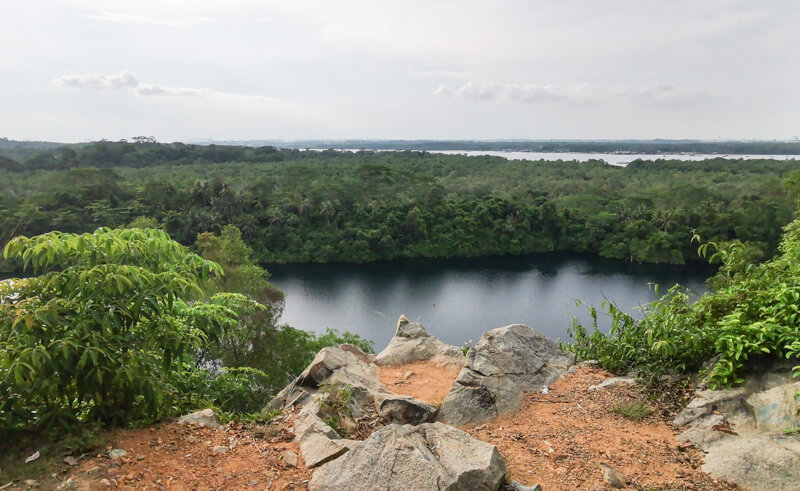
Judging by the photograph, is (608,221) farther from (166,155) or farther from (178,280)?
(166,155)

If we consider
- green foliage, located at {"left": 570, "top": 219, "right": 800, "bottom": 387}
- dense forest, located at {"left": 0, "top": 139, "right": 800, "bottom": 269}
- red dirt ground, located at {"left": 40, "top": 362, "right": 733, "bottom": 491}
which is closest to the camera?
red dirt ground, located at {"left": 40, "top": 362, "right": 733, "bottom": 491}

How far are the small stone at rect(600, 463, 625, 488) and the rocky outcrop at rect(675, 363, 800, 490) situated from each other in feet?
1.93

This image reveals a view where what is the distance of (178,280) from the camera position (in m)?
3.10

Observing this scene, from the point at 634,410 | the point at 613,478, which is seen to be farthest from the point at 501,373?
the point at 613,478

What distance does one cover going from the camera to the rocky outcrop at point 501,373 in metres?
4.63

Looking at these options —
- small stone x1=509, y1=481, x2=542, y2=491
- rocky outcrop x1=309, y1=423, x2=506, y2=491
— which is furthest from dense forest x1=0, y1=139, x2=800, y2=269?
small stone x1=509, y1=481, x2=542, y2=491

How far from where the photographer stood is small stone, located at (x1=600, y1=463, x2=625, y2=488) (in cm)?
321

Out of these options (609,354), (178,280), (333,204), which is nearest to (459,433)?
(178,280)

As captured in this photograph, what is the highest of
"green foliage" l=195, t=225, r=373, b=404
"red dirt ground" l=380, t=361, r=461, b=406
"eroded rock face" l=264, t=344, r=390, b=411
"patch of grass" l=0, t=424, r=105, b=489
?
"patch of grass" l=0, t=424, r=105, b=489

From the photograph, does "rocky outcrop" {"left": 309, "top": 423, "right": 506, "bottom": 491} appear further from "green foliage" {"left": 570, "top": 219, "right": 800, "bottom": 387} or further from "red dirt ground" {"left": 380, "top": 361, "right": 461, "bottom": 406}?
"green foliage" {"left": 570, "top": 219, "right": 800, "bottom": 387}

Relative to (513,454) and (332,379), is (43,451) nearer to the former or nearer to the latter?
(332,379)

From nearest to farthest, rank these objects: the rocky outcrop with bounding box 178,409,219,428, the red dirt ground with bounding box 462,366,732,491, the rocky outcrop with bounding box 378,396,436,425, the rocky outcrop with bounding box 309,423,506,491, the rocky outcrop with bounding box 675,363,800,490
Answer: the rocky outcrop with bounding box 309,423,506,491 < the rocky outcrop with bounding box 675,363,800,490 < the red dirt ground with bounding box 462,366,732,491 < the rocky outcrop with bounding box 178,409,219,428 < the rocky outcrop with bounding box 378,396,436,425

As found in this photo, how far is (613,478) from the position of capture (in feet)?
10.6

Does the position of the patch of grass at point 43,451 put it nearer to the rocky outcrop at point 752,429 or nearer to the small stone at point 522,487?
the small stone at point 522,487
